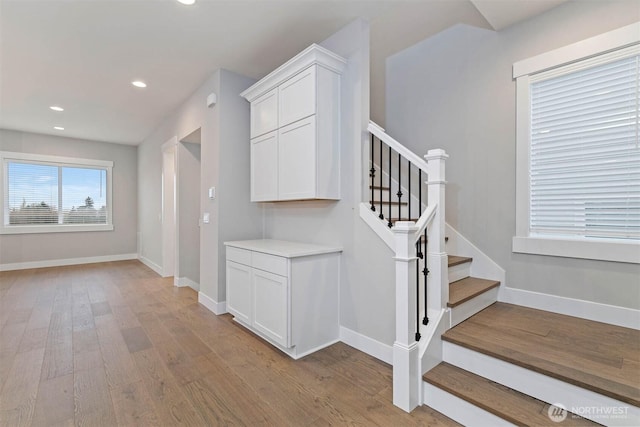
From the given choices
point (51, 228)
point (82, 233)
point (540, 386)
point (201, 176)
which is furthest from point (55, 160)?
point (540, 386)

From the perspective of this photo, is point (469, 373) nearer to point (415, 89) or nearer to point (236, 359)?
point (236, 359)

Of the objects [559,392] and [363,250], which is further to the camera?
[363,250]

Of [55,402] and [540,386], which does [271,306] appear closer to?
[55,402]

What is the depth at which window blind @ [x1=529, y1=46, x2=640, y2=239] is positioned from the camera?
210cm

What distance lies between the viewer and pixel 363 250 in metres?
2.44

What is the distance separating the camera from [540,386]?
156 centimetres

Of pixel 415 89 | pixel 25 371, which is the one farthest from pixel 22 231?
pixel 415 89

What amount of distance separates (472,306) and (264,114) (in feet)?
8.73

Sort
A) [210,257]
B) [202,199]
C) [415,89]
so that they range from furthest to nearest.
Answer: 1. [202,199]
2. [210,257]
3. [415,89]

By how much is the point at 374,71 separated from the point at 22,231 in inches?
291

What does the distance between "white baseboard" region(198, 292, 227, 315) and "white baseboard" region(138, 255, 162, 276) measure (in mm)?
2271

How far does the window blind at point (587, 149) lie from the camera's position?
210cm

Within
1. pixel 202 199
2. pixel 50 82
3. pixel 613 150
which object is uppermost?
pixel 50 82

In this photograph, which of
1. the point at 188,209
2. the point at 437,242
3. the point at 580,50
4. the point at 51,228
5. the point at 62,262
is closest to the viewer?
the point at 437,242
